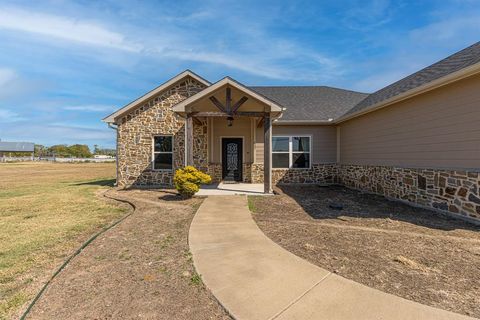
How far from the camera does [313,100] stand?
15258 mm

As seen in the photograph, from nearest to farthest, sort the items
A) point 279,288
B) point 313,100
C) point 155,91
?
point 279,288 → point 155,91 → point 313,100

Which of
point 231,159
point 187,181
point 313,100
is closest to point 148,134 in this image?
point 231,159

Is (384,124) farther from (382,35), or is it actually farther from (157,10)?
(157,10)

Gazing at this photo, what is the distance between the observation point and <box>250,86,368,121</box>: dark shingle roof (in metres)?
13.5

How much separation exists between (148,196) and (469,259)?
30.7 feet

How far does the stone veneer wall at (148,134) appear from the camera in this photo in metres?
12.6

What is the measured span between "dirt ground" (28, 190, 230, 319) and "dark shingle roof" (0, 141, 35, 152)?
123 meters

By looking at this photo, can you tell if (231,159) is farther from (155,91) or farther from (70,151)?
(70,151)

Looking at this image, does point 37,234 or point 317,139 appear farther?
point 317,139

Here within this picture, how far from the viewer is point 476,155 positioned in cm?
602

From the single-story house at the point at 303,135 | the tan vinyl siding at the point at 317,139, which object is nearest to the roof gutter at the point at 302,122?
the single-story house at the point at 303,135

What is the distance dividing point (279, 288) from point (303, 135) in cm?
1118

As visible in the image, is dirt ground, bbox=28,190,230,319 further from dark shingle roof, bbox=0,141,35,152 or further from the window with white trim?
dark shingle roof, bbox=0,141,35,152

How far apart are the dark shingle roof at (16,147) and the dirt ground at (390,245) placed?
123m
